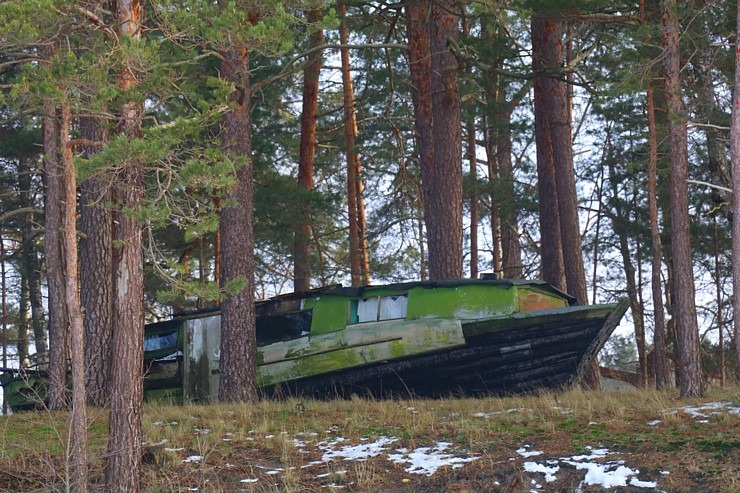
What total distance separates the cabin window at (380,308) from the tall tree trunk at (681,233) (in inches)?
188

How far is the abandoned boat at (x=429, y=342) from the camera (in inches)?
568

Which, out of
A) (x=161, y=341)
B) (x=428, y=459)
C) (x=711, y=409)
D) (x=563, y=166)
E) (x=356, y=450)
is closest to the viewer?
(x=428, y=459)

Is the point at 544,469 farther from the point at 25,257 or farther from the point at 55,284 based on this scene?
the point at 25,257

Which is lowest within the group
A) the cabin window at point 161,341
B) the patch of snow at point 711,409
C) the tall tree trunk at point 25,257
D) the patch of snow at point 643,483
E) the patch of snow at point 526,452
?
the patch of snow at point 643,483

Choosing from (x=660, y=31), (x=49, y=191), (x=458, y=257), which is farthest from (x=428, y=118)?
(x=49, y=191)

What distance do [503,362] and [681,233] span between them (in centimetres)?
381

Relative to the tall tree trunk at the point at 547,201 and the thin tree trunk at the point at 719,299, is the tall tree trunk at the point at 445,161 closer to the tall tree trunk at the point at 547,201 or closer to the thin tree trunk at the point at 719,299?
the tall tree trunk at the point at 547,201

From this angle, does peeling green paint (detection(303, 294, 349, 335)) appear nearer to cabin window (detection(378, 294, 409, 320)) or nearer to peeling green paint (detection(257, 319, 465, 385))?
peeling green paint (detection(257, 319, 465, 385))

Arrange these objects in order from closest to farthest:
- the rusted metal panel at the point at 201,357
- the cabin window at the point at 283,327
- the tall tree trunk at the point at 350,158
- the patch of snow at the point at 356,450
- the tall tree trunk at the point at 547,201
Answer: the patch of snow at the point at 356,450 → the cabin window at the point at 283,327 → the rusted metal panel at the point at 201,357 → the tall tree trunk at the point at 547,201 → the tall tree trunk at the point at 350,158

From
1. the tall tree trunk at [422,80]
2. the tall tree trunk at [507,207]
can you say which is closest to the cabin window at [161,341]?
the tall tree trunk at [422,80]

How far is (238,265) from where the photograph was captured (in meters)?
14.8

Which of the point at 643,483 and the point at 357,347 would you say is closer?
the point at 643,483

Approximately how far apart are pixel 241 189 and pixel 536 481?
8.32m

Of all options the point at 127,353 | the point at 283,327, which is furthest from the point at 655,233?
the point at 127,353
